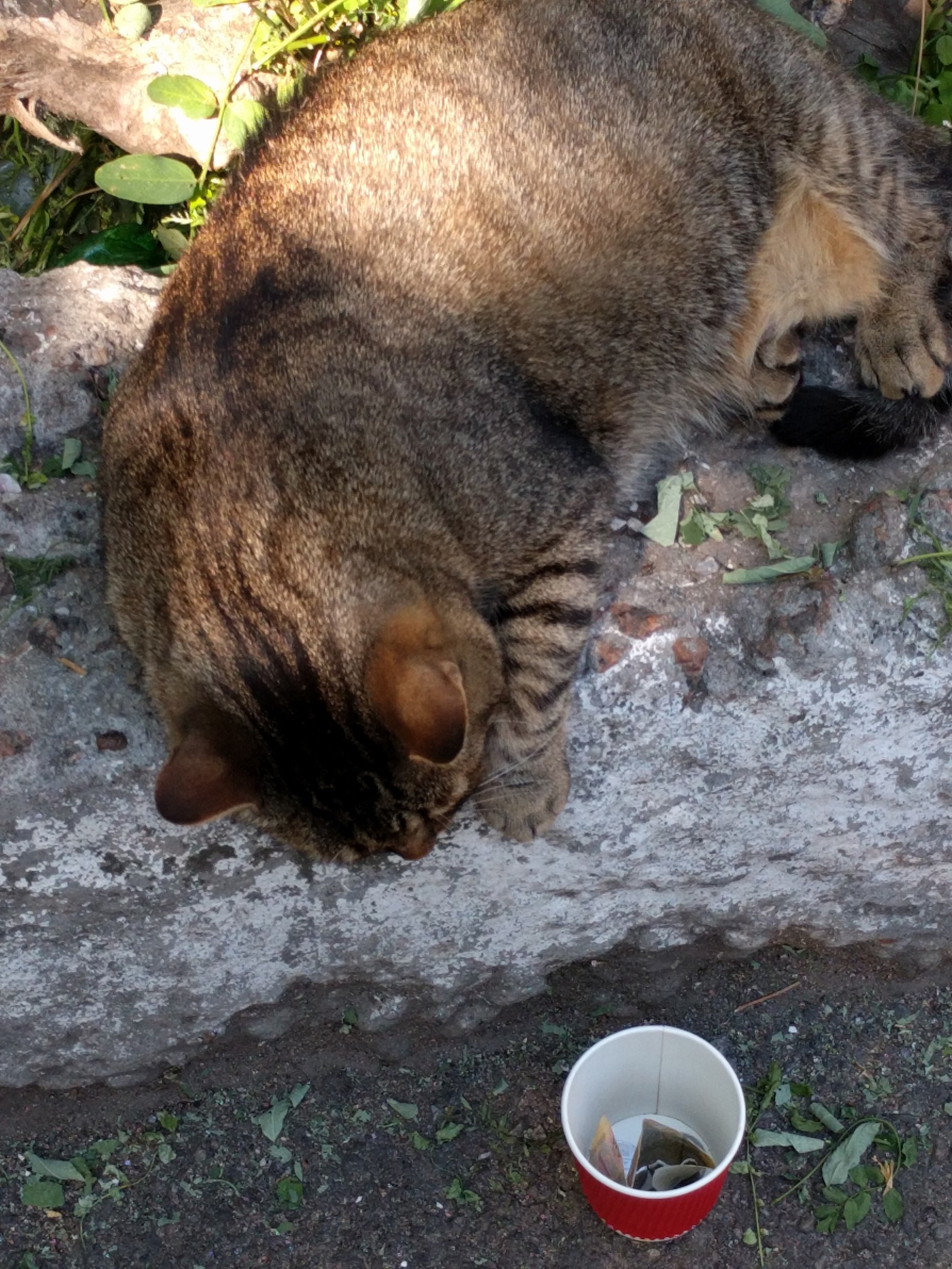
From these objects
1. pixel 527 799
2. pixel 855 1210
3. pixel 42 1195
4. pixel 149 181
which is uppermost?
pixel 149 181

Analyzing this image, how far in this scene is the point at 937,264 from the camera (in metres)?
2.88

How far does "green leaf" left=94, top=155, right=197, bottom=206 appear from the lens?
10.0ft

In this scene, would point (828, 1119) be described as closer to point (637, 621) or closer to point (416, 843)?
point (637, 621)

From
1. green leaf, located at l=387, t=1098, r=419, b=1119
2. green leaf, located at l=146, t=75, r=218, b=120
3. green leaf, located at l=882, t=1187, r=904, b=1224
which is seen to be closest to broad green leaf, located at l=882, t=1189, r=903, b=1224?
green leaf, located at l=882, t=1187, r=904, b=1224

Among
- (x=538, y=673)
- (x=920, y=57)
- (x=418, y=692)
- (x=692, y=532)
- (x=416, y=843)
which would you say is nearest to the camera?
(x=418, y=692)

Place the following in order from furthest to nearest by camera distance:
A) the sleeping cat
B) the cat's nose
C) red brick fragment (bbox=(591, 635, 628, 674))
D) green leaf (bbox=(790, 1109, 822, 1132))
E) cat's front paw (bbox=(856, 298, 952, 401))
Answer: green leaf (bbox=(790, 1109, 822, 1132)) < cat's front paw (bbox=(856, 298, 952, 401)) < red brick fragment (bbox=(591, 635, 628, 674)) < the cat's nose < the sleeping cat

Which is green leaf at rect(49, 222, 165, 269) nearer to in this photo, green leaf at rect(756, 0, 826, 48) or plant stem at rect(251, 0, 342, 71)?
plant stem at rect(251, 0, 342, 71)

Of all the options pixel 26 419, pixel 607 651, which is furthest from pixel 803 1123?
pixel 26 419

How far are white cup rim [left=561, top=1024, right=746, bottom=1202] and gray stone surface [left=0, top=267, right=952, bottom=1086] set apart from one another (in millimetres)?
284

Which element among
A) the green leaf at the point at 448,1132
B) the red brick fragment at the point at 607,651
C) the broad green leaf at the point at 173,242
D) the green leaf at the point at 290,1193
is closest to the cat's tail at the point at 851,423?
the red brick fragment at the point at 607,651

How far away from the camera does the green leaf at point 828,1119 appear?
9.73 ft

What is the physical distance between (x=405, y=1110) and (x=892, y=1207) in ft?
4.08

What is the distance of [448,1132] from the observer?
2939mm

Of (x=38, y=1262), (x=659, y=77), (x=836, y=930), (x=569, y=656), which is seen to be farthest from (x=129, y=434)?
(x=836, y=930)
